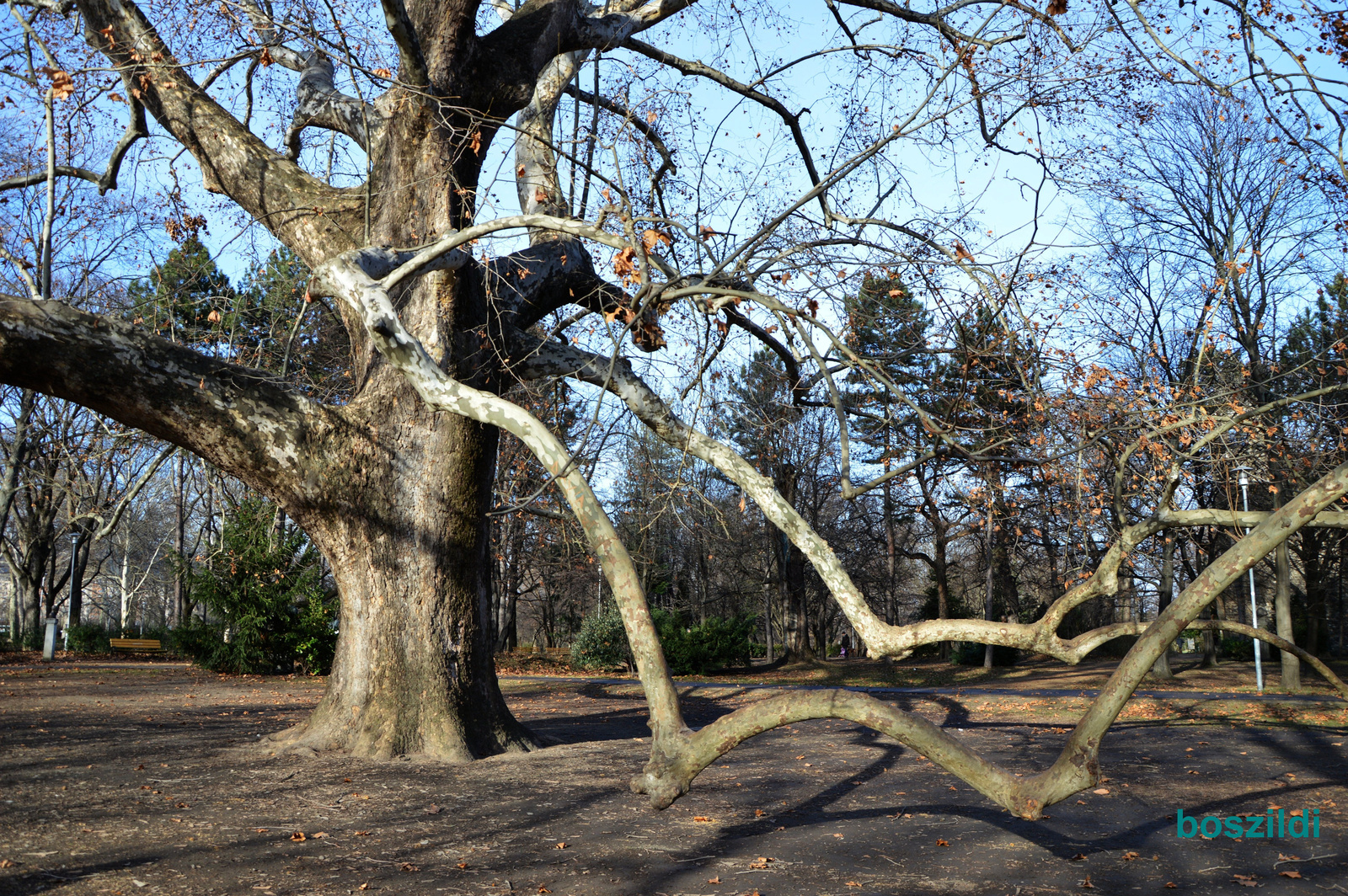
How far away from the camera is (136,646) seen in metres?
24.9

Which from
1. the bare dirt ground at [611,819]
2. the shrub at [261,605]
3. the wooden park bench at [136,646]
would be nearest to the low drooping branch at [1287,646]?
the bare dirt ground at [611,819]

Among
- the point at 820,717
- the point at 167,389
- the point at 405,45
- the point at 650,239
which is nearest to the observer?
the point at 820,717

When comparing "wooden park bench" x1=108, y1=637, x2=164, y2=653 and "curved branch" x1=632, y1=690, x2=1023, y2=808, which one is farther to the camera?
"wooden park bench" x1=108, y1=637, x2=164, y2=653

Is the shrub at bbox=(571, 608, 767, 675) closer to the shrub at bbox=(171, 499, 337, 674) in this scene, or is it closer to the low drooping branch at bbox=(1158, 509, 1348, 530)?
the shrub at bbox=(171, 499, 337, 674)

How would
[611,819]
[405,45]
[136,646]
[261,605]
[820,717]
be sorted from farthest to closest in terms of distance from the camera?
[136,646]
[261,605]
[405,45]
[611,819]
[820,717]

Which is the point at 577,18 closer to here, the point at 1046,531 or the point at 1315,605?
the point at 1046,531

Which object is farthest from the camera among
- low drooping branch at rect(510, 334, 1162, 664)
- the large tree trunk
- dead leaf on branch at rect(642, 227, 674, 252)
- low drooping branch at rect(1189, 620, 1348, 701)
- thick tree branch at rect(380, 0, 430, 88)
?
the large tree trunk

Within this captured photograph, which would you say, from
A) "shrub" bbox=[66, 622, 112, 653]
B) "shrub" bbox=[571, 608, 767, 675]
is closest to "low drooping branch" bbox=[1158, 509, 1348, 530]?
"shrub" bbox=[571, 608, 767, 675]

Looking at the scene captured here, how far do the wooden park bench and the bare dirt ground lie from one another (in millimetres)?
16495

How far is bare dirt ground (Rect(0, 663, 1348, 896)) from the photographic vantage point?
15.7 feet

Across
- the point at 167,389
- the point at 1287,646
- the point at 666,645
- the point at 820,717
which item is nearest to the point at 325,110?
the point at 167,389

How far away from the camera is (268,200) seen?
8.73 metres

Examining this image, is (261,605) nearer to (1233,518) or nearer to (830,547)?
(830,547)

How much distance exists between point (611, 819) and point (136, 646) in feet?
78.6
